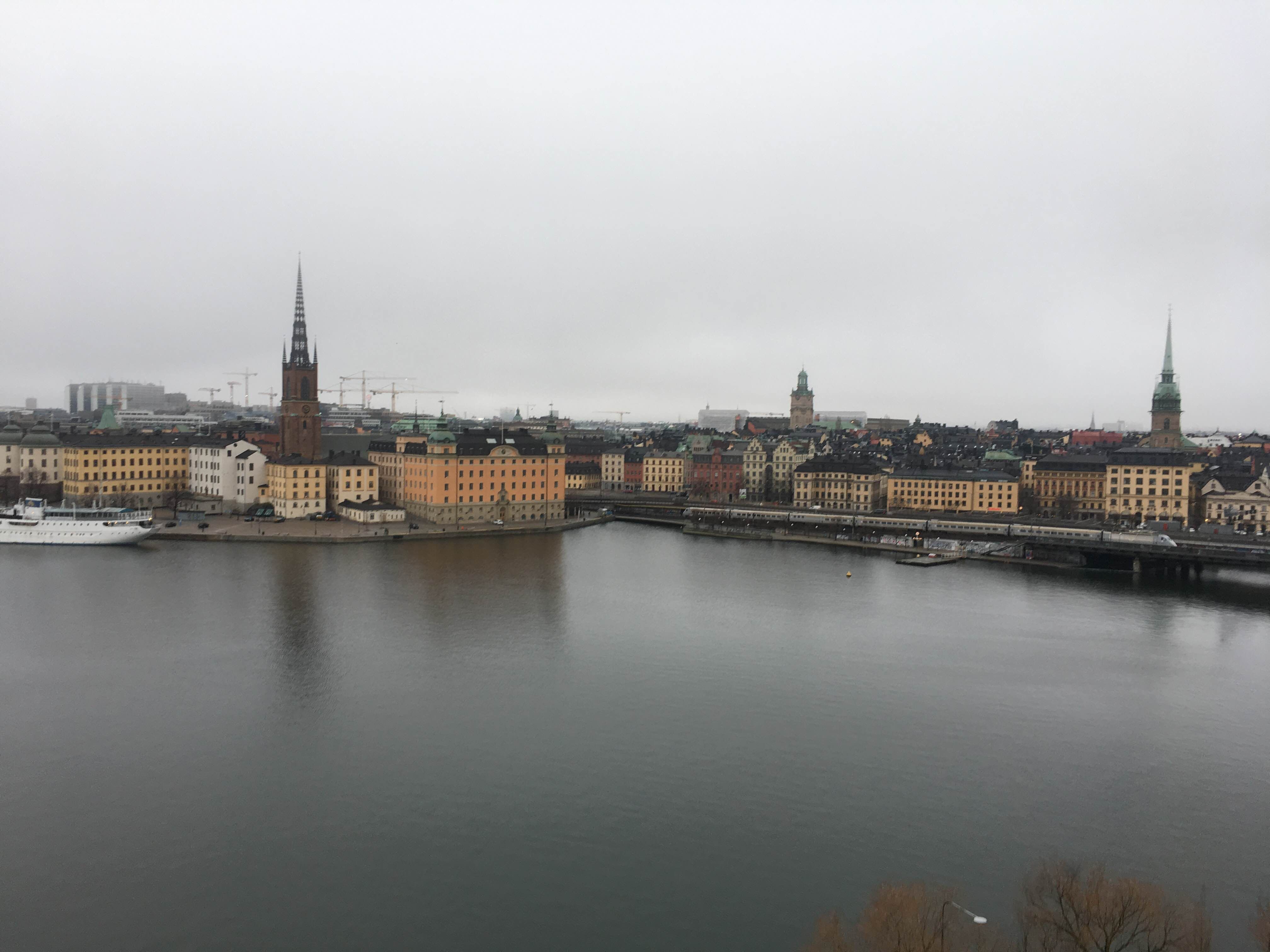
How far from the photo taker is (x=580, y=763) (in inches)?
497

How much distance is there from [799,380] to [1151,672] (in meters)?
75.1

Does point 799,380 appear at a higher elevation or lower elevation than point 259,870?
higher

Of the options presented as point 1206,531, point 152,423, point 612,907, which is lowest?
point 612,907

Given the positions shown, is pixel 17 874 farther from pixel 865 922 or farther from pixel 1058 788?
pixel 1058 788

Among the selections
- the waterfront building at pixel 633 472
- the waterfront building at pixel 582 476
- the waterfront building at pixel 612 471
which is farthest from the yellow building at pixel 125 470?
the waterfront building at pixel 633 472

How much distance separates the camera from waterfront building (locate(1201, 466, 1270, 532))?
37.1 meters

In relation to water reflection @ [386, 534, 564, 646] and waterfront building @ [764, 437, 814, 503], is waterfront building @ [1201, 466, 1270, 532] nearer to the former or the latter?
waterfront building @ [764, 437, 814, 503]

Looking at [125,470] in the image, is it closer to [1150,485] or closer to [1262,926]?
[1262,926]

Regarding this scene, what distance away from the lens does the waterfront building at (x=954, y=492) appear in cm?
4094

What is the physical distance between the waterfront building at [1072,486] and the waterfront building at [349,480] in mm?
29058

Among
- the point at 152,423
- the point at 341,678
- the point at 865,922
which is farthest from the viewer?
the point at 152,423

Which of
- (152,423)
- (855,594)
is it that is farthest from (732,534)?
(152,423)

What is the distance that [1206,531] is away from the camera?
3519cm

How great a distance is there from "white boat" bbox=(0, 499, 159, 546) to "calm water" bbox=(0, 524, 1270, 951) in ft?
24.0
